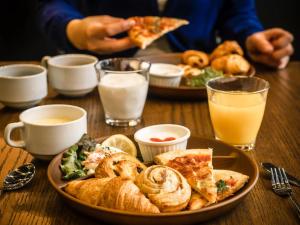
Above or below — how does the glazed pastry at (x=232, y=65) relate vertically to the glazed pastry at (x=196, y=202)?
below

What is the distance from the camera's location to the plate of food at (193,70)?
1.77 metres

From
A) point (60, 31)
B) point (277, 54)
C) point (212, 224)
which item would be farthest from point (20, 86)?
point (277, 54)

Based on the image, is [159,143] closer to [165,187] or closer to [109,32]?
[165,187]

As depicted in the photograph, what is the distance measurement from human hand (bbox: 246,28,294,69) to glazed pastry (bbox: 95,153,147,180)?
1.22 m

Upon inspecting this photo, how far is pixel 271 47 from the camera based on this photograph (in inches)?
86.0

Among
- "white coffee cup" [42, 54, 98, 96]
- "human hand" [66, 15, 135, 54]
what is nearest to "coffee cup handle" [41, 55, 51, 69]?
Answer: "white coffee cup" [42, 54, 98, 96]

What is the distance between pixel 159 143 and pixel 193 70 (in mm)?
820

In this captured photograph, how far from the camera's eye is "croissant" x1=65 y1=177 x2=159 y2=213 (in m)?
0.95

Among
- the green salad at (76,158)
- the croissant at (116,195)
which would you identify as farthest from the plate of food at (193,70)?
the croissant at (116,195)

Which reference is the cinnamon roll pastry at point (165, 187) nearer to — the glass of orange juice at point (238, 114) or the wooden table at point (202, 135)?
the wooden table at point (202, 135)

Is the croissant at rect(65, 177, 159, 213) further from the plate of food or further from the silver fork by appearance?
the plate of food

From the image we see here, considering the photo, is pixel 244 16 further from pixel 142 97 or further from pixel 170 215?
pixel 170 215

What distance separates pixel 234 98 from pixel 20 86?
2.21 ft

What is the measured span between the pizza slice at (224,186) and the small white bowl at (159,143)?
0.45 ft
